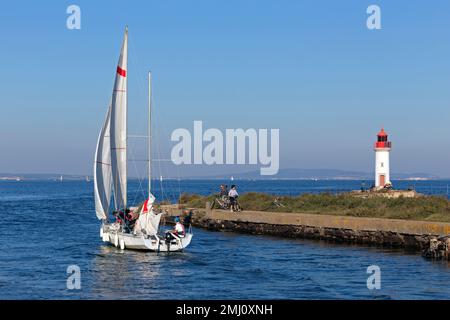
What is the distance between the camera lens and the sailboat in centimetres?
3481

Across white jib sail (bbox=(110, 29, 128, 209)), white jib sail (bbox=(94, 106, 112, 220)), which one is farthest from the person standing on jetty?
white jib sail (bbox=(110, 29, 128, 209))

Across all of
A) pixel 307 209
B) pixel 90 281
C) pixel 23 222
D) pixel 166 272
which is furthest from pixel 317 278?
pixel 23 222

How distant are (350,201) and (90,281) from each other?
27.3m

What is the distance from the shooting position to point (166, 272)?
28953 millimetres

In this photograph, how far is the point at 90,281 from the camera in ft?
88.7

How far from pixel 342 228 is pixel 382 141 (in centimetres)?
3393

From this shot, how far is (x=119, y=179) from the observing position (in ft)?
127

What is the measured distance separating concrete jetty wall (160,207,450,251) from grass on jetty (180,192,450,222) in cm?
243

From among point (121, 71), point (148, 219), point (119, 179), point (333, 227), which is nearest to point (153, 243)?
point (148, 219)

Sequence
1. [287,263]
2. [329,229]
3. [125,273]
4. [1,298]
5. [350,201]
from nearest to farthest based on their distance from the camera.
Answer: [1,298] → [125,273] → [287,263] → [329,229] → [350,201]

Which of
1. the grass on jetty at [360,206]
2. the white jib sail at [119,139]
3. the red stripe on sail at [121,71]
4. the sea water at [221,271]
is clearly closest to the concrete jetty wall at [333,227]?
the sea water at [221,271]

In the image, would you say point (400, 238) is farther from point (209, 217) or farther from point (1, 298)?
point (1, 298)
